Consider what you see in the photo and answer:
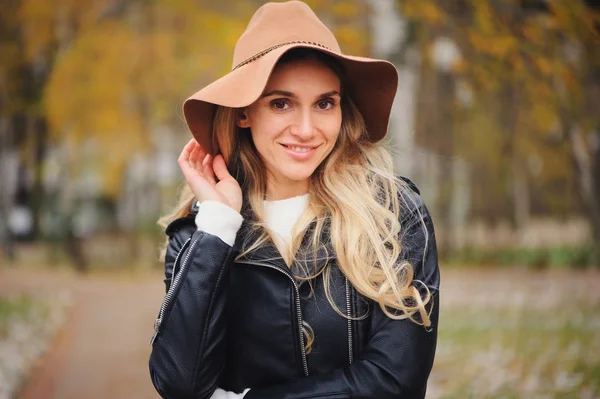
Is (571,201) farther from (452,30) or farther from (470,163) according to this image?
(452,30)

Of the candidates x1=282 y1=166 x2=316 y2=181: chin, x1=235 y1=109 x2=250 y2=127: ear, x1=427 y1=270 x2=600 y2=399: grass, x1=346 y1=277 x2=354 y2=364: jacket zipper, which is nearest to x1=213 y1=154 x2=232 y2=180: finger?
x1=235 y1=109 x2=250 y2=127: ear

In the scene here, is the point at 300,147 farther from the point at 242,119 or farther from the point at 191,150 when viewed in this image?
the point at 191,150

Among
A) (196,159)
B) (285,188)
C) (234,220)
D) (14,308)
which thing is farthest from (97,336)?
(234,220)

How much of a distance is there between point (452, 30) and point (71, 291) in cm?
662

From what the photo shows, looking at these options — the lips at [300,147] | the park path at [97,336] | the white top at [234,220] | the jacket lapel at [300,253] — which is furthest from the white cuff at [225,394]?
the park path at [97,336]

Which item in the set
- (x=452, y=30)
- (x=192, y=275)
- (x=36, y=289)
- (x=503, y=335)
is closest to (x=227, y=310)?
(x=192, y=275)

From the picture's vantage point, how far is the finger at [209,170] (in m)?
2.43

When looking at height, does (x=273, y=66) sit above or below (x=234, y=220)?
above

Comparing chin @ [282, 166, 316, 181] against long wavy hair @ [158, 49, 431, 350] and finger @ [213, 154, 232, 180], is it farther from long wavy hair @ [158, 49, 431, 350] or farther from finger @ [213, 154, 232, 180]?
finger @ [213, 154, 232, 180]

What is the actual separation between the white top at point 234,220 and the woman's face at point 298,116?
0.14m

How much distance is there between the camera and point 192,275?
6.93 ft

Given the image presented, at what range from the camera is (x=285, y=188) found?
7.93 feet

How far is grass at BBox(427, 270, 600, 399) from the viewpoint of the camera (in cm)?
562

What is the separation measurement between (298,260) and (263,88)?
1.75 ft
